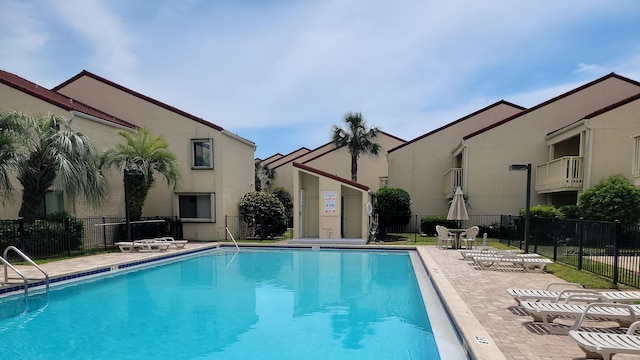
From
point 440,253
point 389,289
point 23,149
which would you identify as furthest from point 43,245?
point 440,253

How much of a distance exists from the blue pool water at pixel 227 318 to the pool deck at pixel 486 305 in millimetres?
641

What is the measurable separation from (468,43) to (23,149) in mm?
16164

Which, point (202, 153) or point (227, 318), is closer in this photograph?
point (227, 318)

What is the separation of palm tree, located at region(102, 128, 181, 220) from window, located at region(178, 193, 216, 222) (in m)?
2.72

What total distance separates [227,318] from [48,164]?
1055 centimetres

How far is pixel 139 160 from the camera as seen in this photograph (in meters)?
16.4

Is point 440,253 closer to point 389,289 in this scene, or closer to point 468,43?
point 389,289

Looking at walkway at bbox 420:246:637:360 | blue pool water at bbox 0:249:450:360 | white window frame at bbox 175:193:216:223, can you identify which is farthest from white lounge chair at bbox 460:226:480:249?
white window frame at bbox 175:193:216:223

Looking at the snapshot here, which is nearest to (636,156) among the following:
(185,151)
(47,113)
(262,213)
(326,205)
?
(326,205)

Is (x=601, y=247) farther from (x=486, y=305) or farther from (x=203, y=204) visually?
(x=203, y=204)

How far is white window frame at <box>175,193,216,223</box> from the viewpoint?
63.0 ft

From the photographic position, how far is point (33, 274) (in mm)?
9711

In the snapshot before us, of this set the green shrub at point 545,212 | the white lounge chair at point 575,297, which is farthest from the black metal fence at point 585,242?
the white lounge chair at point 575,297

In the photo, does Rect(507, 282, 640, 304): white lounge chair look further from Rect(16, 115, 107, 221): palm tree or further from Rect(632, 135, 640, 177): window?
Rect(16, 115, 107, 221): palm tree
